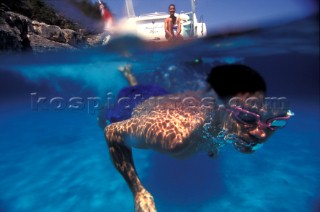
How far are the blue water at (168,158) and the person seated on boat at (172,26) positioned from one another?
2.42 feet

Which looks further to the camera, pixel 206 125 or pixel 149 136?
pixel 206 125

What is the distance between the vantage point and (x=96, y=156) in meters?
9.55

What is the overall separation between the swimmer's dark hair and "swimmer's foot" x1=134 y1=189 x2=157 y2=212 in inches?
80.7

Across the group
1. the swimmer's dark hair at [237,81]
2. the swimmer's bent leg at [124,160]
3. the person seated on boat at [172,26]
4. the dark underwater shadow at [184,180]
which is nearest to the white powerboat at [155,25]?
the person seated on boat at [172,26]

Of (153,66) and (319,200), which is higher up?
(153,66)

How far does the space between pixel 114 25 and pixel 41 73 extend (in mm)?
9666

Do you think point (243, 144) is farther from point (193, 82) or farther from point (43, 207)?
point (193, 82)

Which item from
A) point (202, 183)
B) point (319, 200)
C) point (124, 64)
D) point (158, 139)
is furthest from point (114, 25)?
point (319, 200)

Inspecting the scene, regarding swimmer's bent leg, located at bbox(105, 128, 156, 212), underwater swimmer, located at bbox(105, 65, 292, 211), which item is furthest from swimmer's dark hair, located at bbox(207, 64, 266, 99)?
swimmer's bent leg, located at bbox(105, 128, 156, 212)

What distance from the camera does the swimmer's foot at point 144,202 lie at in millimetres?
3828

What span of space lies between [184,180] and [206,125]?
342 cm

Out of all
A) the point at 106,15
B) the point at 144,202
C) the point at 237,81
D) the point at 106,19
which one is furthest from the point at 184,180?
the point at 106,15

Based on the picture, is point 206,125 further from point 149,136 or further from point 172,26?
point 172,26

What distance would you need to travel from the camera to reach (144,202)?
3.89 m
